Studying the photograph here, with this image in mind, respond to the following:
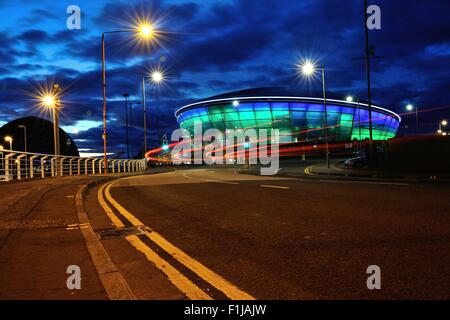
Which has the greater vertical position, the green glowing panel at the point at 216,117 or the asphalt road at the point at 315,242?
the green glowing panel at the point at 216,117

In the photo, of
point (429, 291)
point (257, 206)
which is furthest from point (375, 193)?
point (429, 291)

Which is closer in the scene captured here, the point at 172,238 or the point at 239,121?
the point at 172,238

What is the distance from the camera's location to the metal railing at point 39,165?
21.1 meters

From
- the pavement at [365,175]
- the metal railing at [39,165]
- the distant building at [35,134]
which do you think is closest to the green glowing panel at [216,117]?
the distant building at [35,134]

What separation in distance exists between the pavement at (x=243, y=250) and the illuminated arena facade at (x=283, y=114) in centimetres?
8200

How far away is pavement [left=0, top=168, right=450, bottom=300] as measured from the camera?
4293 millimetres

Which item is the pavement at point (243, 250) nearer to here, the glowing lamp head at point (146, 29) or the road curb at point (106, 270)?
the road curb at point (106, 270)

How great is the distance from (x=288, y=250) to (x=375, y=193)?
7.58m

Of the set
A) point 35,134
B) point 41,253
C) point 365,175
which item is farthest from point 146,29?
point 35,134

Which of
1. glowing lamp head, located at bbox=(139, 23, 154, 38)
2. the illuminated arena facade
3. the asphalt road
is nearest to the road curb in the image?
the asphalt road

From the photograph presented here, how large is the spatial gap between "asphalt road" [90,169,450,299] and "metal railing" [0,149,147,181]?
12.8m

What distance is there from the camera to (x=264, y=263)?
525 centimetres

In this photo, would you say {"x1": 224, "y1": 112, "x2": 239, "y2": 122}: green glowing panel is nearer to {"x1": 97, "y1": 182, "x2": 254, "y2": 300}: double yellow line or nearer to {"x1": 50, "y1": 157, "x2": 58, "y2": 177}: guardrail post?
{"x1": 50, "y1": 157, "x2": 58, "y2": 177}: guardrail post

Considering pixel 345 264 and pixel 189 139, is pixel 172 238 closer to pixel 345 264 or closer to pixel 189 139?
pixel 345 264
